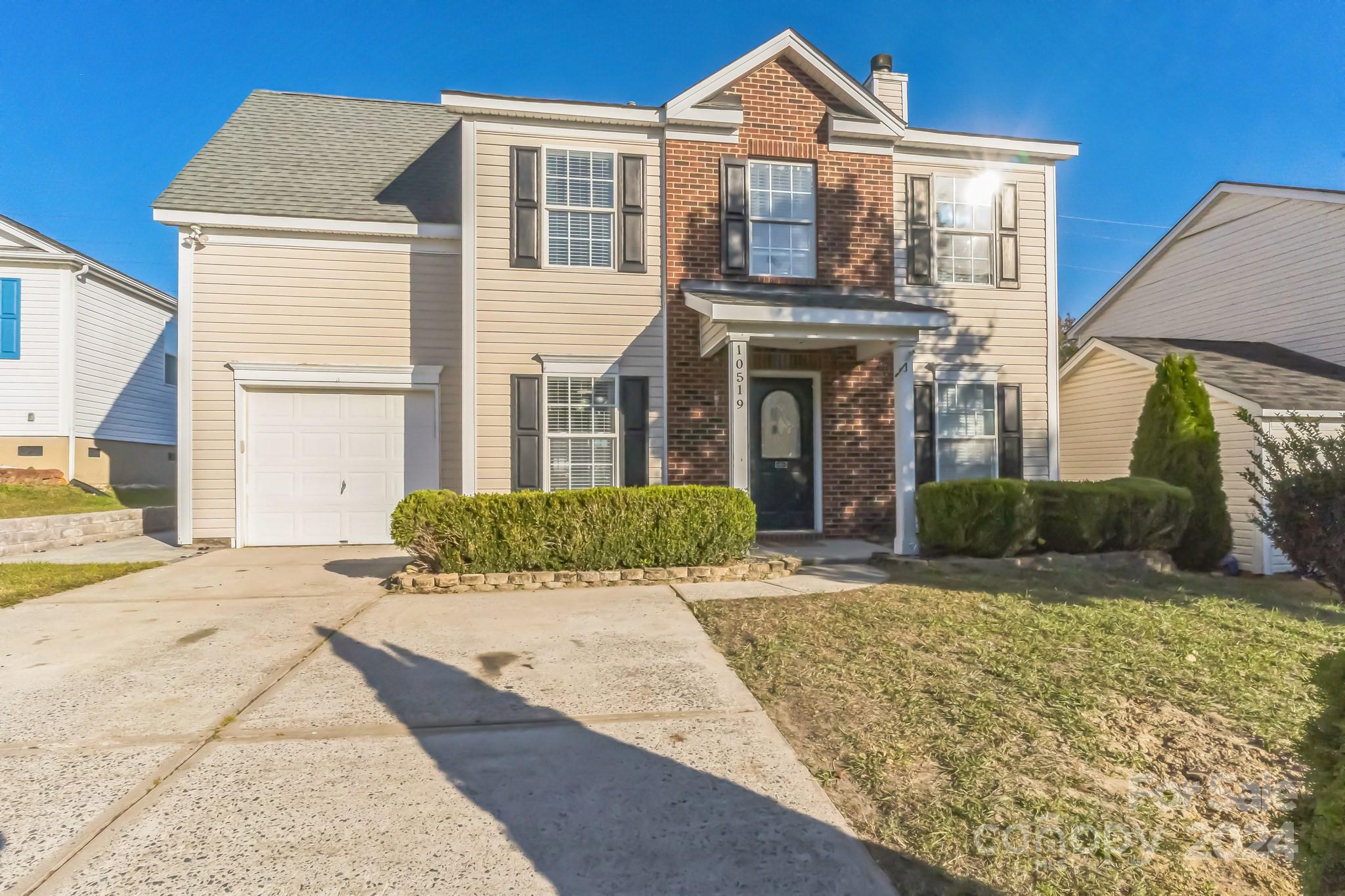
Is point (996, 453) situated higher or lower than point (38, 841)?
higher

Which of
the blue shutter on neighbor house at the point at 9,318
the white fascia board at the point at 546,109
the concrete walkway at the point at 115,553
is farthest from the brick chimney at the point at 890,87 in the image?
the blue shutter on neighbor house at the point at 9,318

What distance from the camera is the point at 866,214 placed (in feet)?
29.3

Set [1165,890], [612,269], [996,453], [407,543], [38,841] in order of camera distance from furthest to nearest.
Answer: [996,453]
[612,269]
[407,543]
[38,841]
[1165,890]

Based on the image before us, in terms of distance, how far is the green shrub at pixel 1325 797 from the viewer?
4.97 ft

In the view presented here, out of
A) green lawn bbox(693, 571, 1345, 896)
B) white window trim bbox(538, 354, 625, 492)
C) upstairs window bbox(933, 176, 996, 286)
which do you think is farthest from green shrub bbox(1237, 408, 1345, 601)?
white window trim bbox(538, 354, 625, 492)

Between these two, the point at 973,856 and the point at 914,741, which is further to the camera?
the point at 914,741

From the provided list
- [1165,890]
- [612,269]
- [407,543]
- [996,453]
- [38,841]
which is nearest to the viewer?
[1165,890]

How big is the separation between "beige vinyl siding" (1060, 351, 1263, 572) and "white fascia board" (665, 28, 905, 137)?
6.28 meters

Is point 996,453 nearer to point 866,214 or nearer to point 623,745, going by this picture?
point 866,214

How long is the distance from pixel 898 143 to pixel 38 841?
10.2 m

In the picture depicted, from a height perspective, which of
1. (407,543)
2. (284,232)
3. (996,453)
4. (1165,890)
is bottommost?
(1165,890)

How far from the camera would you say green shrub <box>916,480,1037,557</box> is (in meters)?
6.95

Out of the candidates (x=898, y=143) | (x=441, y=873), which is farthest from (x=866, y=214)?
(x=441, y=873)

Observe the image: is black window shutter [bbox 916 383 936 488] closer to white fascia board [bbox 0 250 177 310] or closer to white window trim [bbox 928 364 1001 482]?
white window trim [bbox 928 364 1001 482]
